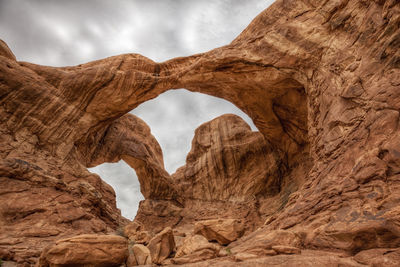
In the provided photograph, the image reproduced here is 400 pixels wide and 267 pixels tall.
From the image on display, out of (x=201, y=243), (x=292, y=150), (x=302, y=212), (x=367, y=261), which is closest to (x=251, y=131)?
(x=292, y=150)

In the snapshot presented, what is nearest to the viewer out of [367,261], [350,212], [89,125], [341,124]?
[367,261]

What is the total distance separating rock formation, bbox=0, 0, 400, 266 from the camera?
5.97 m

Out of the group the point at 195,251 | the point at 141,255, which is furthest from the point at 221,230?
the point at 141,255

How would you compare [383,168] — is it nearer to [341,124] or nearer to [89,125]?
[341,124]

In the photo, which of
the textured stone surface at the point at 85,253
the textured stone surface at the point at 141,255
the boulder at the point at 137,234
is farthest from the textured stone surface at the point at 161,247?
the boulder at the point at 137,234

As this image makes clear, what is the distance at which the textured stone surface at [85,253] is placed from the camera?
543 centimetres

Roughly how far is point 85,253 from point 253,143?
17.7 m

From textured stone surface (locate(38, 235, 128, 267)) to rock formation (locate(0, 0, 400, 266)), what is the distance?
16.7 inches

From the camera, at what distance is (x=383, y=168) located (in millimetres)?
5996

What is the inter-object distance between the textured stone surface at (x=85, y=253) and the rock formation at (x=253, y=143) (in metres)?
0.43

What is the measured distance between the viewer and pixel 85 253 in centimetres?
555

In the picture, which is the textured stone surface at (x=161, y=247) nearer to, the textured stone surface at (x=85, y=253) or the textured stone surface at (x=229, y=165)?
the textured stone surface at (x=85, y=253)

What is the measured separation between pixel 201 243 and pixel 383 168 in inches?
202

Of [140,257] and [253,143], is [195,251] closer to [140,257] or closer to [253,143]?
[140,257]
